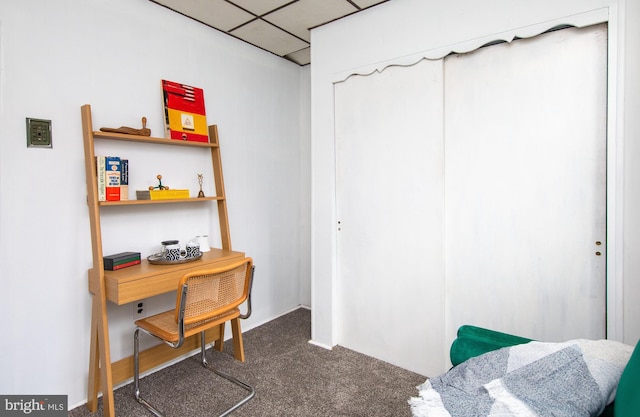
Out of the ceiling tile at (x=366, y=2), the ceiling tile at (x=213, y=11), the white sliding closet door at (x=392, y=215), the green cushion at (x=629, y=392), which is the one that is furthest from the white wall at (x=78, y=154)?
the green cushion at (x=629, y=392)

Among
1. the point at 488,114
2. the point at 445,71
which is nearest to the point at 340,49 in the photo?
the point at 445,71

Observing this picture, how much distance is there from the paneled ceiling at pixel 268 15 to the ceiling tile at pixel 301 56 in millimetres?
211

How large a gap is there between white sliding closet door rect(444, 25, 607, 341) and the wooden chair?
1.33 m

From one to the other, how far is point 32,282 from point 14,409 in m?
0.67

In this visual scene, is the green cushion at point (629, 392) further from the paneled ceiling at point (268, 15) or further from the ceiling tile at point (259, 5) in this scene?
the ceiling tile at point (259, 5)

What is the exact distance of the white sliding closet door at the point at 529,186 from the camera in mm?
1857

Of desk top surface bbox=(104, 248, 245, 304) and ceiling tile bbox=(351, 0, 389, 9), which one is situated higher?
ceiling tile bbox=(351, 0, 389, 9)

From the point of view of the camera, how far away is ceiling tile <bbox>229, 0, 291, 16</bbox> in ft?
8.01

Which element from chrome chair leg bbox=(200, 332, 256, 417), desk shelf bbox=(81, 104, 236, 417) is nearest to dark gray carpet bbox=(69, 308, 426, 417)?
chrome chair leg bbox=(200, 332, 256, 417)

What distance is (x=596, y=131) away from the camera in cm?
183

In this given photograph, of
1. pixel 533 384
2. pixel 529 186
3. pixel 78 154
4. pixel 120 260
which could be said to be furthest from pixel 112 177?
pixel 529 186

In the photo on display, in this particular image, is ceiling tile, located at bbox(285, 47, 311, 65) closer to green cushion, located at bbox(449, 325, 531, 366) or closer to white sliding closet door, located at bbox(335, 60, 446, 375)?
white sliding closet door, located at bbox(335, 60, 446, 375)

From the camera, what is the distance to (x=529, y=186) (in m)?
2.01

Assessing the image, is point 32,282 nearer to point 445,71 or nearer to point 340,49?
point 340,49
